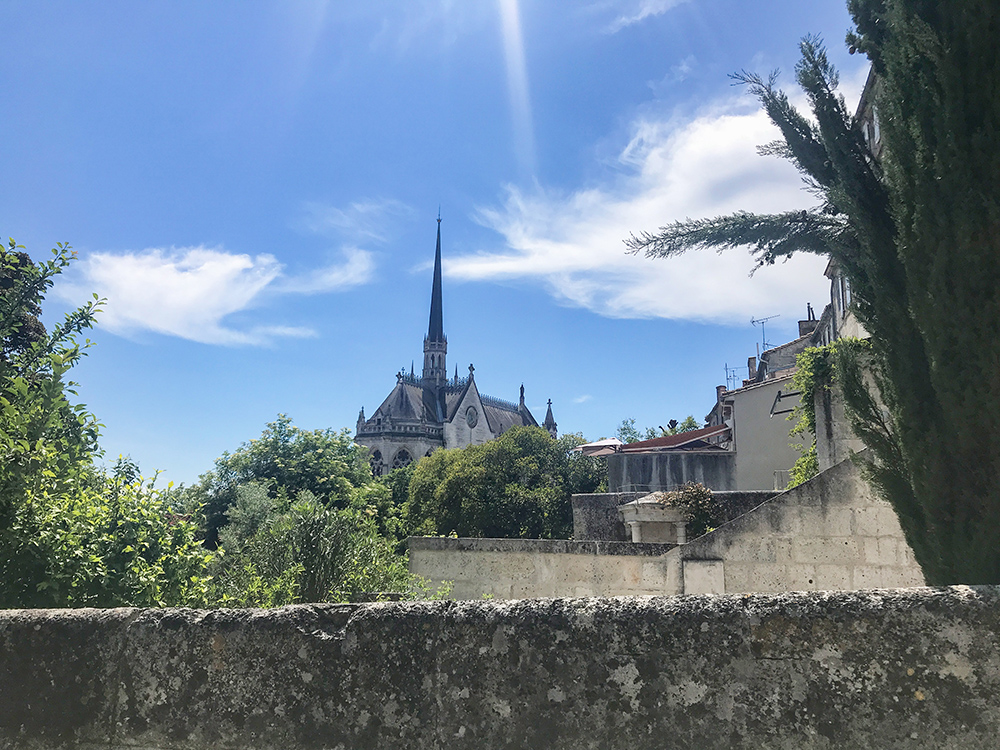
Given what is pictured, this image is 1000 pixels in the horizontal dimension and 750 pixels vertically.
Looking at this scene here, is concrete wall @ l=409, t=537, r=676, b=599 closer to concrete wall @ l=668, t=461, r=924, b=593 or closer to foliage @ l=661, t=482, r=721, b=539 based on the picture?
concrete wall @ l=668, t=461, r=924, b=593

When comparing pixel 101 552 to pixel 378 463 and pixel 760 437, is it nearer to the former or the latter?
pixel 760 437

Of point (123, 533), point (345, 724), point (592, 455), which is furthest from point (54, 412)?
point (592, 455)

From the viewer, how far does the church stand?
323 ft

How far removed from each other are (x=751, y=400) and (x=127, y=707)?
24770 millimetres

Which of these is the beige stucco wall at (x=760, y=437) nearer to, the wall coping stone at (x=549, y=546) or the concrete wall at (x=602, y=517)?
the concrete wall at (x=602, y=517)

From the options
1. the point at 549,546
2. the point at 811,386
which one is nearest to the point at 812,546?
the point at 549,546

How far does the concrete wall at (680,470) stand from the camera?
84.1 feet

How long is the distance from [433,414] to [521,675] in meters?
106

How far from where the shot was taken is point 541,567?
7762 mm

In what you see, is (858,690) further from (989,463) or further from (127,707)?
(989,463)

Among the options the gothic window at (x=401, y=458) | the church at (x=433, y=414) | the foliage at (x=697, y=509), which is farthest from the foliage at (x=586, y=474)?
the gothic window at (x=401, y=458)

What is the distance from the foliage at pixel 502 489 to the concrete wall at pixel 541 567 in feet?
103

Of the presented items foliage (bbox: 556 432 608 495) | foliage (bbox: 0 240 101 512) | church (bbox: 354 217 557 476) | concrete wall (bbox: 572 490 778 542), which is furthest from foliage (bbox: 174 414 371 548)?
church (bbox: 354 217 557 476)

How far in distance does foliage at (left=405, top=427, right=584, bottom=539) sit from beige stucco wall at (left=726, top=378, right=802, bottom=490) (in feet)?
53.9
